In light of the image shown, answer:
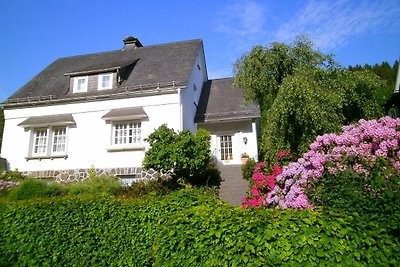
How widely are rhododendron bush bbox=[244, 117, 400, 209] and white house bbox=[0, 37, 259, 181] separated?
820cm

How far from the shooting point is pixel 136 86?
15.3 metres

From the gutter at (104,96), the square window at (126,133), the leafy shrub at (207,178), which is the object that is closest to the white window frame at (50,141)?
the gutter at (104,96)

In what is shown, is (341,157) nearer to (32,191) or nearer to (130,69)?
(32,191)

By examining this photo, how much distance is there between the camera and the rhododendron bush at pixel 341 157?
18.8ft

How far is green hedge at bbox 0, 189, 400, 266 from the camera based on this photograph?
3977 mm

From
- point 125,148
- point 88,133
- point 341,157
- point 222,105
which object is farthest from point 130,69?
point 341,157

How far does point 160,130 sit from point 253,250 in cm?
856

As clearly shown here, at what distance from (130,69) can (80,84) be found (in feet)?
10.3

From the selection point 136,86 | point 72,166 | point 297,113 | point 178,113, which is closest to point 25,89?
point 72,166

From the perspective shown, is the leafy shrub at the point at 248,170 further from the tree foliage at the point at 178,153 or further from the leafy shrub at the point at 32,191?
the leafy shrub at the point at 32,191

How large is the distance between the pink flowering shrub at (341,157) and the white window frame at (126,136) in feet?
30.0

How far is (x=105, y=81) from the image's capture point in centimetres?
1623

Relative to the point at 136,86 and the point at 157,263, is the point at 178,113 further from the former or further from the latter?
the point at 157,263

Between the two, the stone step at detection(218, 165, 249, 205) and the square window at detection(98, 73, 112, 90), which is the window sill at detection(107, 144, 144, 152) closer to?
the square window at detection(98, 73, 112, 90)
